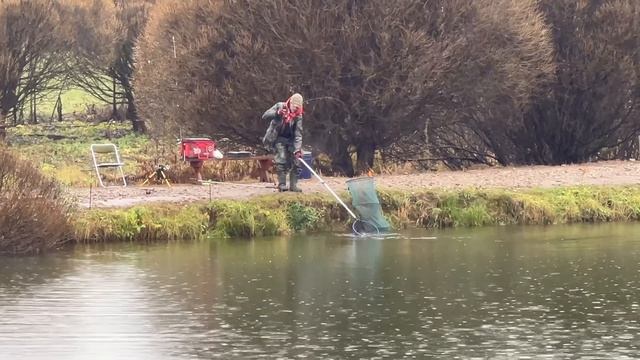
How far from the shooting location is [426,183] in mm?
25734

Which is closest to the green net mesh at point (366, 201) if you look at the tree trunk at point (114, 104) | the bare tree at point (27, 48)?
the bare tree at point (27, 48)

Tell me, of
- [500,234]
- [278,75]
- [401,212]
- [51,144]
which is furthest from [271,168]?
[51,144]

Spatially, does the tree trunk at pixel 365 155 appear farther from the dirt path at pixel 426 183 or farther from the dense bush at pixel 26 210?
the dense bush at pixel 26 210

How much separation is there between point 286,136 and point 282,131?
0.15 m

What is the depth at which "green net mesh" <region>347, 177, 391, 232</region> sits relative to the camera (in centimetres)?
2222

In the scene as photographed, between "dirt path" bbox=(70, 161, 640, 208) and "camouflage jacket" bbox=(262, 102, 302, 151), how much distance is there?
3.43 feet

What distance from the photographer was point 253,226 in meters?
21.8

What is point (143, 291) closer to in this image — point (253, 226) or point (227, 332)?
point (227, 332)

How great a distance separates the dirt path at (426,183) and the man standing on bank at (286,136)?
500 millimetres

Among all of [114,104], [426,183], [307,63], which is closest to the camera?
[426,183]

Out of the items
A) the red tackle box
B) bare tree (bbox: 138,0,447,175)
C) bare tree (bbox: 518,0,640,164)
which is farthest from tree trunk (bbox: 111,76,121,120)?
the red tackle box

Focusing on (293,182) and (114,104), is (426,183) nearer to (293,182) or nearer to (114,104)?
(293,182)

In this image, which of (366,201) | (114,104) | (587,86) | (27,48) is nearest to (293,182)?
(366,201)

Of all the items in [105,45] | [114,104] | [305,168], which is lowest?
[305,168]
